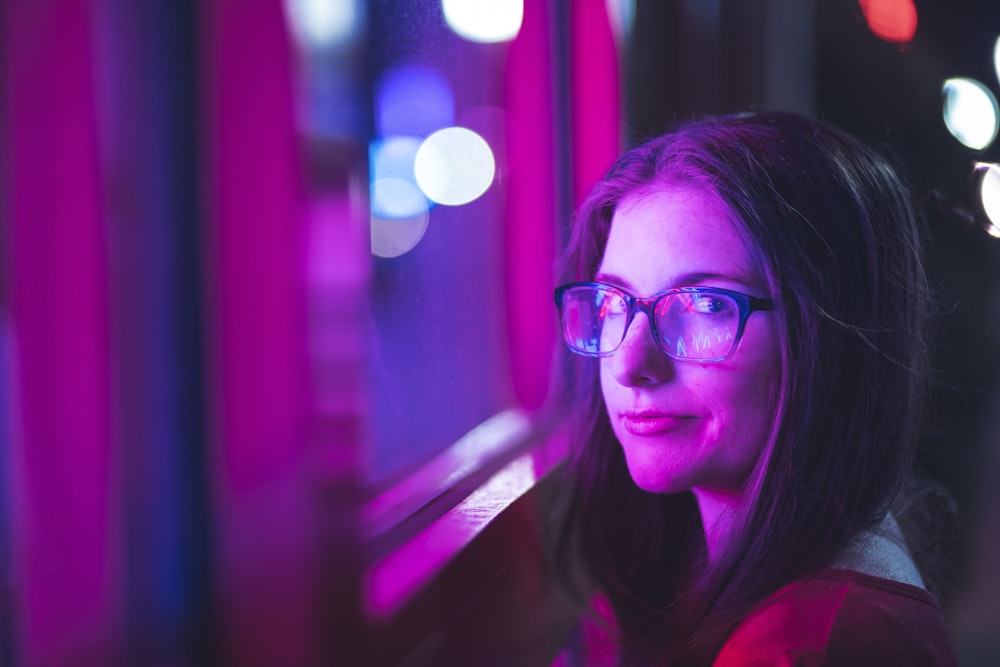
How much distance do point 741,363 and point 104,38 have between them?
0.83 metres

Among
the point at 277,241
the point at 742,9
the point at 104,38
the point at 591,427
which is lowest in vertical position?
the point at 591,427

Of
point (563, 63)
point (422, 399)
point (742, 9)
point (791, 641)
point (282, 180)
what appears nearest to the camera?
point (791, 641)

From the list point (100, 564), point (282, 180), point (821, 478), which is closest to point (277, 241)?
point (282, 180)

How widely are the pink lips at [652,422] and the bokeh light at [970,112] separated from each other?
2.37 feet

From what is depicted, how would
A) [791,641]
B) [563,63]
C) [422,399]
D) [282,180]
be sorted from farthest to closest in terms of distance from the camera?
[563,63]
[422,399]
[282,180]
[791,641]

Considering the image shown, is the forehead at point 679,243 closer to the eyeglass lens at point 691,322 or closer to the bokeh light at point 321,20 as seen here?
the eyeglass lens at point 691,322

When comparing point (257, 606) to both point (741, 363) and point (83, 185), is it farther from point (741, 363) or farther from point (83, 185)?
point (741, 363)

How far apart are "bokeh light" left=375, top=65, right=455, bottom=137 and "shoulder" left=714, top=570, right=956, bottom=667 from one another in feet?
2.42

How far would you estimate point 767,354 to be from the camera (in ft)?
2.61

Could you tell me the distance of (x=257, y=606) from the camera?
93 cm

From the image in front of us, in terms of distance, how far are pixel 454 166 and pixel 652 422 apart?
631 millimetres

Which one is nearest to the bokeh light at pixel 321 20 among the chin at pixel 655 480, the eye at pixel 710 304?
the eye at pixel 710 304

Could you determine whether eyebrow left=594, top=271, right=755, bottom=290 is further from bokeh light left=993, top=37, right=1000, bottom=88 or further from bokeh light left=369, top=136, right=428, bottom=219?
bokeh light left=993, top=37, right=1000, bottom=88

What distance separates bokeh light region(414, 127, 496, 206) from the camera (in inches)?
46.8
